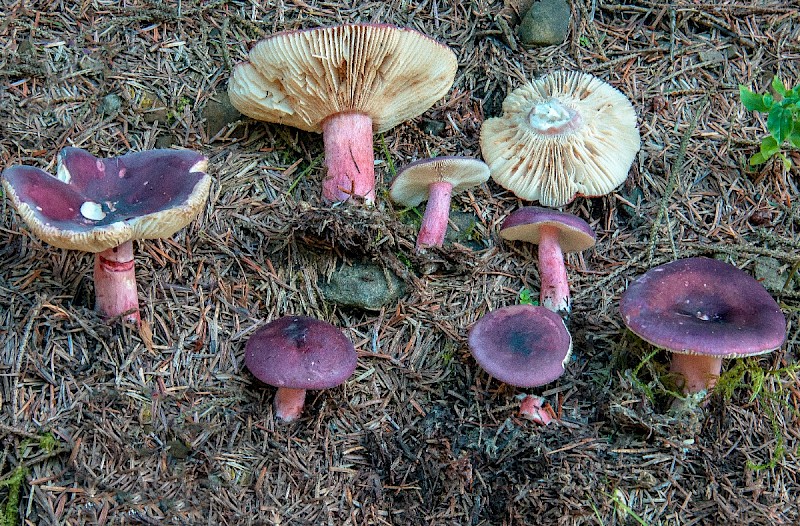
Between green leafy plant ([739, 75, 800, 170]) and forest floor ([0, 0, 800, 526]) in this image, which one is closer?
forest floor ([0, 0, 800, 526])

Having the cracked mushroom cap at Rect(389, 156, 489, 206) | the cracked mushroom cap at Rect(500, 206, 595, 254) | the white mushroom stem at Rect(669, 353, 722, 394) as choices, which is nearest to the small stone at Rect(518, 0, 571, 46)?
the cracked mushroom cap at Rect(389, 156, 489, 206)

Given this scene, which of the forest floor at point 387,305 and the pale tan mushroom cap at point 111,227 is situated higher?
the pale tan mushroom cap at point 111,227

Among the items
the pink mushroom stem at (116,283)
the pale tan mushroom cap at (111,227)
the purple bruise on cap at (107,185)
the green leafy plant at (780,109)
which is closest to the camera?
the pale tan mushroom cap at (111,227)

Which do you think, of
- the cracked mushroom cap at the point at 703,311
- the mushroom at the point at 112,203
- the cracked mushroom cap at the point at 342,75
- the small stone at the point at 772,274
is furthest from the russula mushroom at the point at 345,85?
the small stone at the point at 772,274

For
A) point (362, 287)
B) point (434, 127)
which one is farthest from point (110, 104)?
point (434, 127)

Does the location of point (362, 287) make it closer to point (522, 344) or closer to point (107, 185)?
point (522, 344)

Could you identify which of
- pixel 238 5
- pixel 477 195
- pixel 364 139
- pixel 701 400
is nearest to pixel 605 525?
pixel 701 400

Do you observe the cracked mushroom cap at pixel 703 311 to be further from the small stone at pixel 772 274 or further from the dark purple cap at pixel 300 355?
the dark purple cap at pixel 300 355

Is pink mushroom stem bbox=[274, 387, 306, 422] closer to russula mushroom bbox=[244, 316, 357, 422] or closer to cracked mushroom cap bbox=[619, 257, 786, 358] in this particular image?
russula mushroom bbox=[244, 316, 357, 422]
